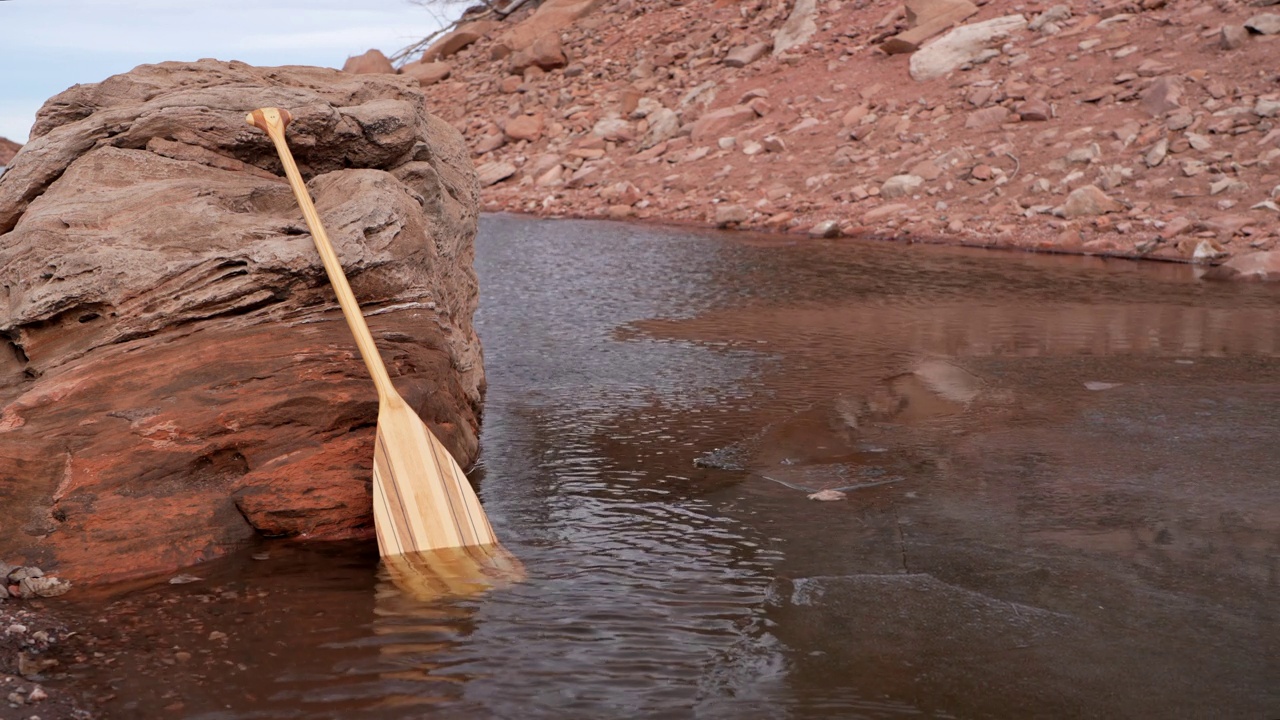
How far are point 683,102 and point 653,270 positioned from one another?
8976mm

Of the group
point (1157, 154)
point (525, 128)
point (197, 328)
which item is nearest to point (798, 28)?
point (525, 128)

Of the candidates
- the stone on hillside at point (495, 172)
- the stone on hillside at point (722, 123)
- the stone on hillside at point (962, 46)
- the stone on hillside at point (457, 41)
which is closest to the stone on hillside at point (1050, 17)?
the stone on hillside at point (962, 46)

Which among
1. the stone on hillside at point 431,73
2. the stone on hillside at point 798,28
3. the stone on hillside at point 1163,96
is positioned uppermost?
the stone on hillside at point 431,73

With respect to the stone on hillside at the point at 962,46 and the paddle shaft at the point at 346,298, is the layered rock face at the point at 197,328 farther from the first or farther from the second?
the stone on hillside at the point at 962,46

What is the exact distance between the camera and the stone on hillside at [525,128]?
21.7m

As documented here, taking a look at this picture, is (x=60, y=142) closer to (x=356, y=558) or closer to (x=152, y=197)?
(x=152, y=197)

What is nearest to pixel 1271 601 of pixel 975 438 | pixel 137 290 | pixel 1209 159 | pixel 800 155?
pixel 975 438

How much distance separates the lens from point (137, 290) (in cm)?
471

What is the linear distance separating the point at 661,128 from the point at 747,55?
254 cm

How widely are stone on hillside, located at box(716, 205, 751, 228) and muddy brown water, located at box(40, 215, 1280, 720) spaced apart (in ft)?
25.1

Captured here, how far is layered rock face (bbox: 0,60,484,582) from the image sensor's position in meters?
4.19

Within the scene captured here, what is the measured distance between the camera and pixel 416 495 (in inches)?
172

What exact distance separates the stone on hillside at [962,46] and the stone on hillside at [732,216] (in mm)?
3624

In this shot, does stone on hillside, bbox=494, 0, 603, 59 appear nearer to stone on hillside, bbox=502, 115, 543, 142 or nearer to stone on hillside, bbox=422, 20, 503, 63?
stone on hillside, bbox=422, 20, 503, 63
